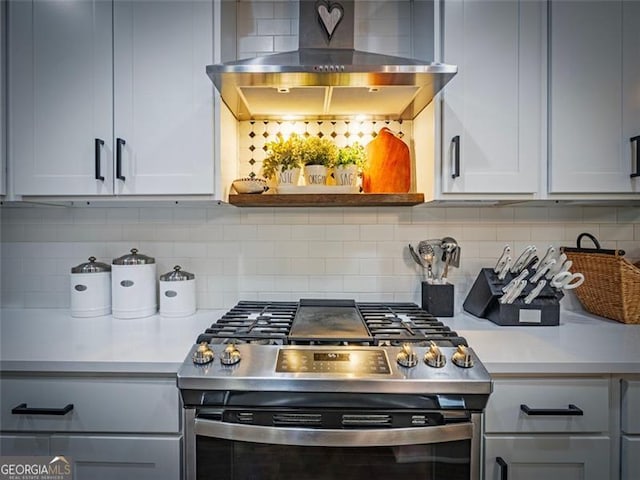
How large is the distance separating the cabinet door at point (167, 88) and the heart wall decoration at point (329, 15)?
16.4 inches

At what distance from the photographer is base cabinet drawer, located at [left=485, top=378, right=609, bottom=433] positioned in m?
1.10

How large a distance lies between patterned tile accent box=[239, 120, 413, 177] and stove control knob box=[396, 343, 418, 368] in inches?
40.7

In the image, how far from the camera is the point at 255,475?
1.06 metres

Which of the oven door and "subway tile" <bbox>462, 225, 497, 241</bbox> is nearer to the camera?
the oven door

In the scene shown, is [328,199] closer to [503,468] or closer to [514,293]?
[514,293]

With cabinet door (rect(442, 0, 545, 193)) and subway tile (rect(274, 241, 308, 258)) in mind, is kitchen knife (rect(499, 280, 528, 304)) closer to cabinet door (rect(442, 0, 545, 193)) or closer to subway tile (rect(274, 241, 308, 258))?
cabinet door (rect(442, 0, 545, 193))

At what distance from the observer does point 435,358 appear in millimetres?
1069

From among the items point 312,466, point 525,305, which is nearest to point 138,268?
point 312,466

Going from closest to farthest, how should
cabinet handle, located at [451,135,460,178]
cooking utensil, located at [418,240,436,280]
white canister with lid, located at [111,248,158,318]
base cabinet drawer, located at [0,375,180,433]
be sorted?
base cabinet drawer, located at [0,375,180,433]
cabinet handle, located at [451,135,460,178]
white canister with lid, located at [111,248,158,318]
cooking utensil, located at [418,240,436,280]

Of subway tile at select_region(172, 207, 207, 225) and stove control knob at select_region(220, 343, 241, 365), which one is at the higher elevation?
subway tile at select_region(172, 207, 207, 225)

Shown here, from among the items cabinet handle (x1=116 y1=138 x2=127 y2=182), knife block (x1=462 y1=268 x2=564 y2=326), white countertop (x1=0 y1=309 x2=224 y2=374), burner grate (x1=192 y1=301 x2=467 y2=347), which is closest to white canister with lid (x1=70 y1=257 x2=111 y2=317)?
white countertop (x1=0 y1=309 x2=224 y2=374)

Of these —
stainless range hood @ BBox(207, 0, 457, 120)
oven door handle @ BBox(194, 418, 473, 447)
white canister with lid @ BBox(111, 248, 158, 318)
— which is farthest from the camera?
white canister with lid @ BBox(111, 248, 158, 318)

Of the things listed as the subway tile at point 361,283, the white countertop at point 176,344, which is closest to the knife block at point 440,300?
the white countertop at point 176,344

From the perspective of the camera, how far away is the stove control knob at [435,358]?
41.8 inches
